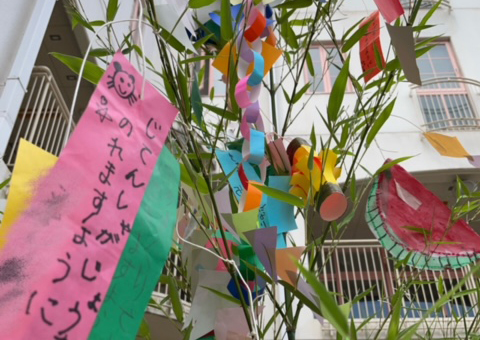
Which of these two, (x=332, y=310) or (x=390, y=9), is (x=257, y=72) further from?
(x=332, y=310)

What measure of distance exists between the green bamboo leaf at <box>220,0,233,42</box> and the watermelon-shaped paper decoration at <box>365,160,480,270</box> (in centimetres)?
52

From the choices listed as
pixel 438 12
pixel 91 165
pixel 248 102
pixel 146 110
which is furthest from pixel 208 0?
pixel 438 12

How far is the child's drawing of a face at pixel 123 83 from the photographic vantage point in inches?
15.5

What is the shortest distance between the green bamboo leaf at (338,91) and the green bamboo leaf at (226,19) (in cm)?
20

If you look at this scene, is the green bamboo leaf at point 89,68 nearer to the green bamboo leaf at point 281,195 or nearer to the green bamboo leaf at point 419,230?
the green bamboo leaf at point 281,195

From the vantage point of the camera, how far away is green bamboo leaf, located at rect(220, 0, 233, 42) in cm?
65

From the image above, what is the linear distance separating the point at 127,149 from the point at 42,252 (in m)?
0.12

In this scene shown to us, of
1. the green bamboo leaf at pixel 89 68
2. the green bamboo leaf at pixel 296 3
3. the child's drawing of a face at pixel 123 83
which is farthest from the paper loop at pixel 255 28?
the child's drawing of a face at pixel 123 83

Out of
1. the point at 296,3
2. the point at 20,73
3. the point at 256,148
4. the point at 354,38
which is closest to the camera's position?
the point at 256,148

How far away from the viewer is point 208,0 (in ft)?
2.03

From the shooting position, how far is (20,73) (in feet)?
6.30

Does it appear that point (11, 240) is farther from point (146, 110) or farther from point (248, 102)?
point (248, 102)

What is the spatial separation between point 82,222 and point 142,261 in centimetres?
6

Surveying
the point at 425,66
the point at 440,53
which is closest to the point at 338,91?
the point at 425,66
